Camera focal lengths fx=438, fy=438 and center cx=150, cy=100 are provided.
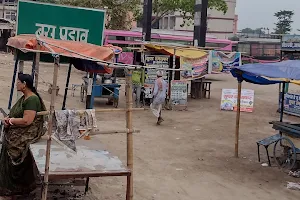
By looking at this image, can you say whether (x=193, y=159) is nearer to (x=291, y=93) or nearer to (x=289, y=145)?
(x=289, y=145)

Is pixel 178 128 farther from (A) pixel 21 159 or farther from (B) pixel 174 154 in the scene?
(A) pixel 21 159

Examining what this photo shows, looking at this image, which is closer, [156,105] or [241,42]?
[156,105]

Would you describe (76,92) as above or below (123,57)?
below

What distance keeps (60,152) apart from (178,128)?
23.8 feet

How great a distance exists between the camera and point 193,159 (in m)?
9.45

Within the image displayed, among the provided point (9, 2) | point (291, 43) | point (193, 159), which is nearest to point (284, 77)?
point (193, 159)

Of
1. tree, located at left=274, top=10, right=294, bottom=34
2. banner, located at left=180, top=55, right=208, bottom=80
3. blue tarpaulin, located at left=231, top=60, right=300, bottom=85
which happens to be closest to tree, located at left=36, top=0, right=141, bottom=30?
banner, located at left=180, top=55, right=208, bottom=80

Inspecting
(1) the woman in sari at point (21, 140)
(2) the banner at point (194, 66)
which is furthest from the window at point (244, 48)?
(1) the woman in sari at point (21, 140)

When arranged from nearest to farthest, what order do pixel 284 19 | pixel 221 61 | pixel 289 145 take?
pixel 289 145
pixel 221 61
pixel 284 19

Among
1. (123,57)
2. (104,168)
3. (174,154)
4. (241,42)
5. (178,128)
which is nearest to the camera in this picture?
(104,168)

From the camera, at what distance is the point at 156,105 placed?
13156mm

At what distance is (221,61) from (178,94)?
3.30 metres

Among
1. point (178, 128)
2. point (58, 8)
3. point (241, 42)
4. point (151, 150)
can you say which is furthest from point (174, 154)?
point (241, 42)

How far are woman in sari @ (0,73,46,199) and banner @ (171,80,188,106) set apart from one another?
10509mm
